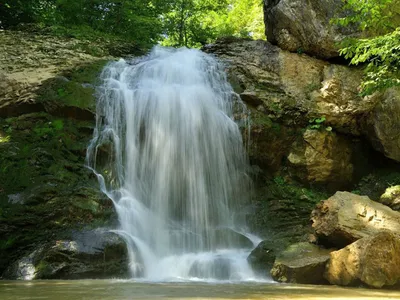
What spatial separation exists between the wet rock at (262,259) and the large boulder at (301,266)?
27cm

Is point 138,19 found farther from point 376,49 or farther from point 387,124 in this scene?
point 376,49

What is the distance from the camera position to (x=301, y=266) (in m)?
5.93

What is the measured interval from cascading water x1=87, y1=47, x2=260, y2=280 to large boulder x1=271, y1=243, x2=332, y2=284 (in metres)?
0.63

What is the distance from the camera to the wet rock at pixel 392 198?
893 centimetres

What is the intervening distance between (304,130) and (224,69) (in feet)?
9.74

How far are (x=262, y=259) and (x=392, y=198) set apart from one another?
418 cm

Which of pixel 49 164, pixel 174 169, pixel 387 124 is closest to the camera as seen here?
pixel 49 164

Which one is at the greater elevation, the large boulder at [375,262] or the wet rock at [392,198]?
the wet rock at [392,198]

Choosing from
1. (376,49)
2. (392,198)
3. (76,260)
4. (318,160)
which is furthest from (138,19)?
(76,260)

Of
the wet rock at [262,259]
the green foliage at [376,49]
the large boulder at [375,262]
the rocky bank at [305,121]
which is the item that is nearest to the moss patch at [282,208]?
the rocky bank at [305,121]

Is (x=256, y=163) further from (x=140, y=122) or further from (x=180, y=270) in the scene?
(x=180, y=270)

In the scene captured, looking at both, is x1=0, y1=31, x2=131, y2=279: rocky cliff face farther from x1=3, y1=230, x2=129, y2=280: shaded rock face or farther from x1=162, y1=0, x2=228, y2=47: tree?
x1=162, y1=0, x2=228, y2=47: tree

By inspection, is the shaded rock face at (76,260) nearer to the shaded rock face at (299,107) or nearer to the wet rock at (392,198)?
the shaded rock face at (299,107)

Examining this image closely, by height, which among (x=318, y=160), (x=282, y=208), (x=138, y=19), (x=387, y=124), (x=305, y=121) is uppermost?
(x=138, y=19)
